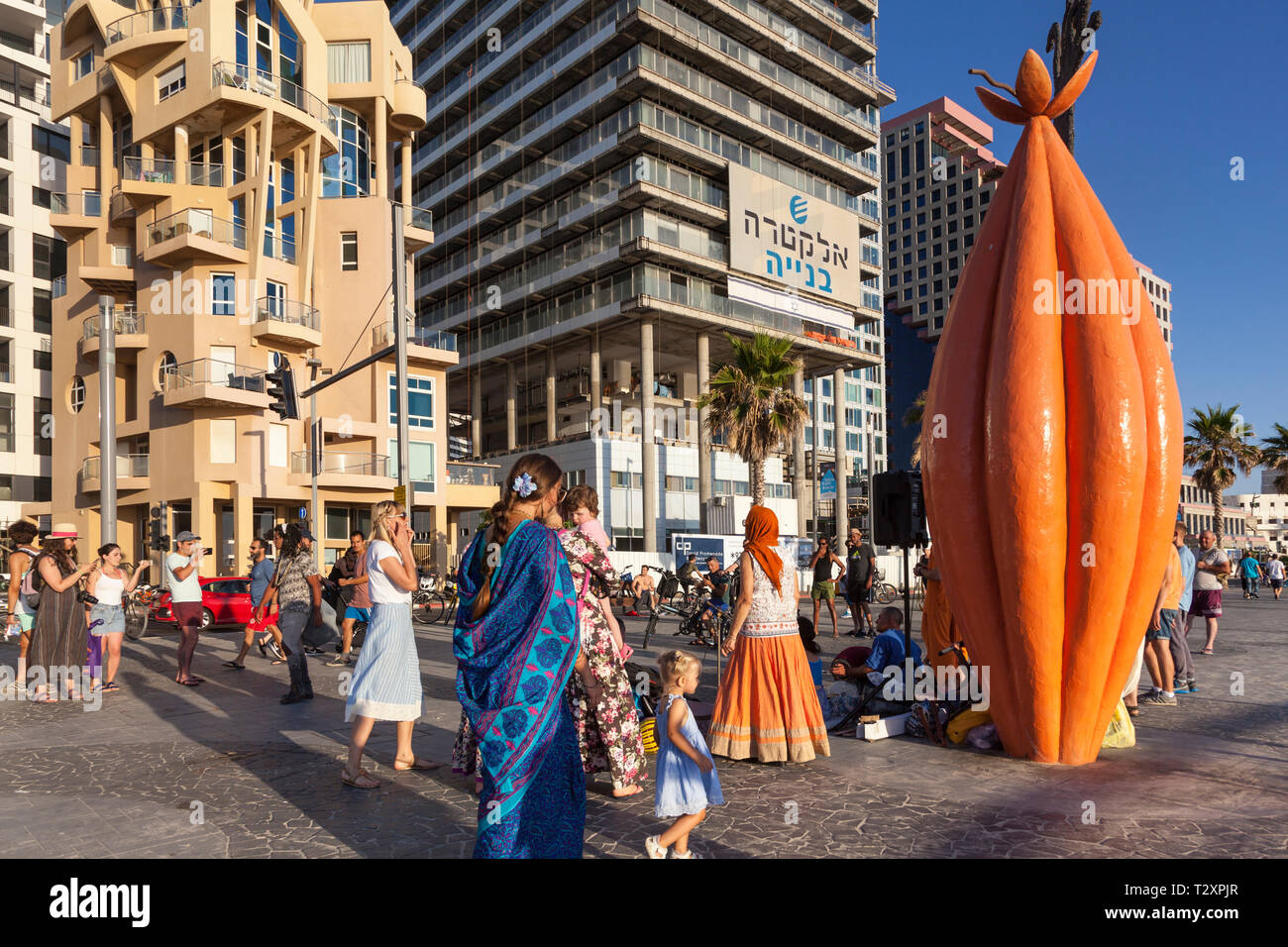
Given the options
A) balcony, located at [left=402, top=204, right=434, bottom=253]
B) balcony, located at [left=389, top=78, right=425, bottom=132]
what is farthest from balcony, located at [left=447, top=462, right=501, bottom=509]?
balcony, located at [left=389, top=78, right=425, bottom=132]

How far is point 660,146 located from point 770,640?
4030 cm

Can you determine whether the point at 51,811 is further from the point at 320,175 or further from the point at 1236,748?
the point at 320,175

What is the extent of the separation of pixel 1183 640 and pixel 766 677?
596cm

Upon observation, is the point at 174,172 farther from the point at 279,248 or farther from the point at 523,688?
the point at 523,688

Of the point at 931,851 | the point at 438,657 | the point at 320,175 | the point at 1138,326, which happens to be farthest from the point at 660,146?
the point at 931,851

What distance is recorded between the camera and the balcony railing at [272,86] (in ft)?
95.8

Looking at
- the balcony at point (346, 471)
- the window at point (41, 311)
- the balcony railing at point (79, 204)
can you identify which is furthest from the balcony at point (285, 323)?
the window at point (41, 311)

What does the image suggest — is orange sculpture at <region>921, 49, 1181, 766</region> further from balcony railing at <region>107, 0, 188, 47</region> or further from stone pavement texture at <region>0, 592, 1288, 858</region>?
balcony railing at <region>107, 0, 188, 47</region>

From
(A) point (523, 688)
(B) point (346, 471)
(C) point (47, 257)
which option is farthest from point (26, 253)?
(A) point (523, 688)

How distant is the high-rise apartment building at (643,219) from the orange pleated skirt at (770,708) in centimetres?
3138

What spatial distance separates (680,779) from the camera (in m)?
4.39

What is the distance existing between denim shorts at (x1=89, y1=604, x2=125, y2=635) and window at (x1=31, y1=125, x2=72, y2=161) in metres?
40.8

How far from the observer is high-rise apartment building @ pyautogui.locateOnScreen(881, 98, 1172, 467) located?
4323 inches
